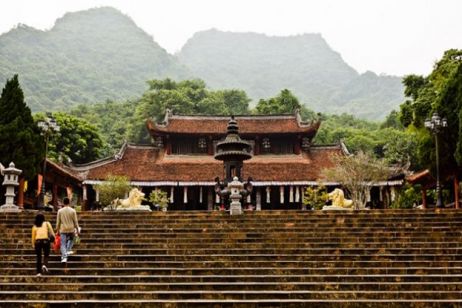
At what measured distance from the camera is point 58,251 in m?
11.1

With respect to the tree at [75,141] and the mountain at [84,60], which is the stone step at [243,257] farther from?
the mountain at [84,60]

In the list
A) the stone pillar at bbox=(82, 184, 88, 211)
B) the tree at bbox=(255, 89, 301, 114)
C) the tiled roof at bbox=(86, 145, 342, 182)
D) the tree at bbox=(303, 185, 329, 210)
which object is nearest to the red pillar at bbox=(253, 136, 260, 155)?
the tiled roof at bbox=(86, 145, 342, 182)

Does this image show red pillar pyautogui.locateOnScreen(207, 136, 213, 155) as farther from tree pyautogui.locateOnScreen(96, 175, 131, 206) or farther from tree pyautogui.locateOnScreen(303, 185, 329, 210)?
tree pyautogui.locateOnScreen(303, 185, 329, 210)

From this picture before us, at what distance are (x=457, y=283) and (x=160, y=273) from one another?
18.3 feet

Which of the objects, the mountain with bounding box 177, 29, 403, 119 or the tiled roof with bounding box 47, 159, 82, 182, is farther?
the mountain with bounding box 177, 29, 403, 119

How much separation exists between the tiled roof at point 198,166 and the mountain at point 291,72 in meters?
76.2

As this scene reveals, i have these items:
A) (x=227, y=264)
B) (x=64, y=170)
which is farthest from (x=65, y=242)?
(x=64, y=170)

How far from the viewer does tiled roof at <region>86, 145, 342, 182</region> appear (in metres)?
27.6

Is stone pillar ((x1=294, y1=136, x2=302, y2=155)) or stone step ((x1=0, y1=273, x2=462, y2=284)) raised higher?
stone pillar ((x1=294, y1=136, x2=302, y2=155))

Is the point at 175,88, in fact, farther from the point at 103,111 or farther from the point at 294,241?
the point at 294,241

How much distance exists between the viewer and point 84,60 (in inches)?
4281

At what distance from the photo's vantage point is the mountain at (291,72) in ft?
377

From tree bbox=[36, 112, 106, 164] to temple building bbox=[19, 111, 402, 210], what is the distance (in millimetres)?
6211

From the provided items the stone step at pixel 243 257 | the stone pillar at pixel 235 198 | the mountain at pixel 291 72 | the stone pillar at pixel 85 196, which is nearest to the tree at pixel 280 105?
the stone pillar at pixel 85 196
